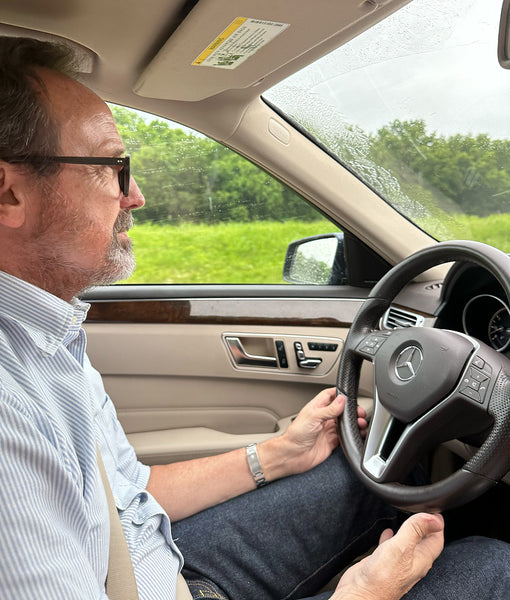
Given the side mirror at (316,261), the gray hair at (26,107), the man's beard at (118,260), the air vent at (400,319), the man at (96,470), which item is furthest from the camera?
the side mirror at (316,261)

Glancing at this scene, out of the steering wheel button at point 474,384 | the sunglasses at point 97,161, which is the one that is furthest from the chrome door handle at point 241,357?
the steering wheel button at point 474,384

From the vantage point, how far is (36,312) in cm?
111

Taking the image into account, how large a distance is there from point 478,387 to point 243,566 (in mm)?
666

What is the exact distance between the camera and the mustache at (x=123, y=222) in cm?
137

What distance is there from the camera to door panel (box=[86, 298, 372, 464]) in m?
2.18

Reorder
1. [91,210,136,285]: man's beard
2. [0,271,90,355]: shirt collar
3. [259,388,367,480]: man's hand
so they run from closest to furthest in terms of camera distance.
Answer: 1. [0,271,90,355]: shirt collar
2. [91,210,136,285]: man's beard
3. [259,388,367,480]: man's hand

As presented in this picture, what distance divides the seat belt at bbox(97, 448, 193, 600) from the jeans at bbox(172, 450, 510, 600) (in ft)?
0.87

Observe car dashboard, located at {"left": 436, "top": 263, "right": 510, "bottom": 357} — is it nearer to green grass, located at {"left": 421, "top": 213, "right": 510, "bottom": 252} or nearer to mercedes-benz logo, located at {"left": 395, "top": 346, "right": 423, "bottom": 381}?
mercedes-benz logo, located at {"left": 395, "top": 346, "right": 423, "bottom": 381}

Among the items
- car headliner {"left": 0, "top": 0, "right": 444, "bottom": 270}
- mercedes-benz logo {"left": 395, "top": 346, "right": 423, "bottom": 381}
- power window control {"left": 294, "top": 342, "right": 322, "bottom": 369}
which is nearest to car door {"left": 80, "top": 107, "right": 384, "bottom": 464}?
power window control {"left": 294, "top": 342, "right": 322, "bottom": 369}

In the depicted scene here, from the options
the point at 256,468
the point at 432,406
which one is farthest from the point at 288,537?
Result: the point at 432,406

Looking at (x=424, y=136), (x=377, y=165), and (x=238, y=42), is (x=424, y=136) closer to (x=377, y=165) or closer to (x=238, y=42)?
(x=377, y=165)

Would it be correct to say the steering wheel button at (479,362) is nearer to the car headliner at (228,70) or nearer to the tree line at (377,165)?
the car headliner at (228,70)

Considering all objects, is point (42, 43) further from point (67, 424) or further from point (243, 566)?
point (243, 566)

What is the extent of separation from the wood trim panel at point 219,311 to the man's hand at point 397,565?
→ 41.0 inches
